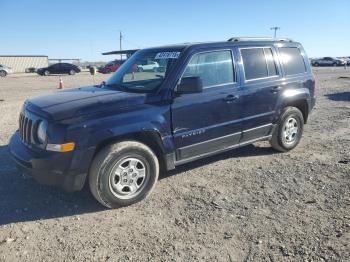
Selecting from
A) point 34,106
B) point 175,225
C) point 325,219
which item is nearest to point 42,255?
point 175,225

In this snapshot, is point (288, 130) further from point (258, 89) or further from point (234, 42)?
point (234, 42)

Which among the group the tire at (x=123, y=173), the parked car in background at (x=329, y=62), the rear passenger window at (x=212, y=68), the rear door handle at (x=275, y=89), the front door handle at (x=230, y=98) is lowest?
the tire at (x=123, y=173)

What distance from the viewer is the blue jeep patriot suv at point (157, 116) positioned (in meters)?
4.07

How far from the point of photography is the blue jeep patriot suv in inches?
160

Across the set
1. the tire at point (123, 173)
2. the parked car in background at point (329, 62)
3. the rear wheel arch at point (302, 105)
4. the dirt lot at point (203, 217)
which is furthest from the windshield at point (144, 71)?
the parked car in background at point (329, 62)

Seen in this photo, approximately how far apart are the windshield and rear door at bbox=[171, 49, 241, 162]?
32 centimetres

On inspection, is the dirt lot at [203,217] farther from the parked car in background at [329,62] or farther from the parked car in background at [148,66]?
the parked car in background at [329,62]

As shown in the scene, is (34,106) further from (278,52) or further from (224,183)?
(278,52)

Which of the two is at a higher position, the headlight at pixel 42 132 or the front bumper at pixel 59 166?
the headlight at pixel 42 132

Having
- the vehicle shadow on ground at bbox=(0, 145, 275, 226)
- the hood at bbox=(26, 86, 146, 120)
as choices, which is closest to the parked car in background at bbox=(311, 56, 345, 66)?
the vehicle shadow on ground at bbox=(0, 145, 275, 226)

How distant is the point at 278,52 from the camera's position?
243 inches

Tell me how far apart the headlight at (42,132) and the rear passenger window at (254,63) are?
3.00 meters

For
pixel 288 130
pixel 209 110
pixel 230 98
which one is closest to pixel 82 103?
pixel 209 110

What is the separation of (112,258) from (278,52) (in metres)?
4.38
